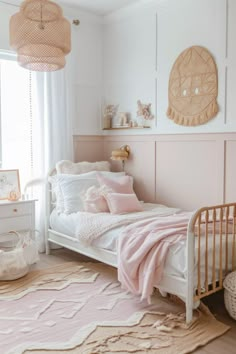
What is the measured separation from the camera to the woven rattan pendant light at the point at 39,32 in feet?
8.99

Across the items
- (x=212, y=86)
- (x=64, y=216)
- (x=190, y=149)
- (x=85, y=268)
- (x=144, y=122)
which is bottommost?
(x=85, y=268)

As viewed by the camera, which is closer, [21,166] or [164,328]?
[164,328]

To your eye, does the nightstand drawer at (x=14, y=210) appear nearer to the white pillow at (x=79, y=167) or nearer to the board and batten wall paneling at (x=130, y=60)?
the white pillow at (x=79, y=167)

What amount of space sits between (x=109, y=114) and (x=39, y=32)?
6.84 feet

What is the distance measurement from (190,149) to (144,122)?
2.35ft

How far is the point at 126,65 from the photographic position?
14.9 ft

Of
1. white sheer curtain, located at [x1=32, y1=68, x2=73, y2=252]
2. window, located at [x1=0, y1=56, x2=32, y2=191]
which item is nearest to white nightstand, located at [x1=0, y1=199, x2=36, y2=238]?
white sheer curtain, located at [x1=32, y1=68, x2=73, y2=252]

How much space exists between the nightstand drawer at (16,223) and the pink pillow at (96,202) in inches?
24.5

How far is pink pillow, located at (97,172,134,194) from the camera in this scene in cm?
396

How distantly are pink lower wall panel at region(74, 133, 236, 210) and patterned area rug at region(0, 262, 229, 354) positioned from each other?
1.16m

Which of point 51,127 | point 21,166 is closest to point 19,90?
point 51,127

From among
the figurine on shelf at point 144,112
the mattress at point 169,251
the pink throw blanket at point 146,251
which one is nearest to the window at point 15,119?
the mattress at point 169,251

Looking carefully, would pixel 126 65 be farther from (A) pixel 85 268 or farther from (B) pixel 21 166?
(A) pixel 85 268

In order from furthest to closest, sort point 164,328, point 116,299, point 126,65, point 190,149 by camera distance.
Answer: point 126,65 < point 190,149 < point 116,299 < point 164,328
